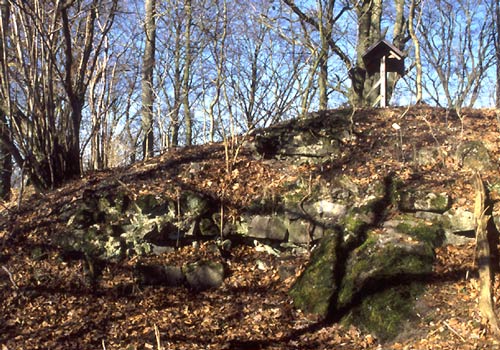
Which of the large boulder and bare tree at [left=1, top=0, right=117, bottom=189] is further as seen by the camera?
bare tree at [left=1, top=0, right=117, bottom=189]

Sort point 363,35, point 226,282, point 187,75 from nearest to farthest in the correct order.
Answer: point 226,282
point 363,35
point 187,75

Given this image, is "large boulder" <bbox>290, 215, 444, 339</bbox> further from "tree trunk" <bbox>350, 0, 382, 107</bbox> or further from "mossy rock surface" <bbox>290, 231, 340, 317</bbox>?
"tree trunk" <bbox>350, 0, 382, 107</bbox>

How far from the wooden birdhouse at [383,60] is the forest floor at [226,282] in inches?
65.7

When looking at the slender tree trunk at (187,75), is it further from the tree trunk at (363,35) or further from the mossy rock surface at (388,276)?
the mossy rock surface at (388,276)

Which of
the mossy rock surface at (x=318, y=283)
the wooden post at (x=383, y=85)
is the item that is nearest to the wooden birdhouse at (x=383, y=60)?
the wooden post at (x=383, y=85)

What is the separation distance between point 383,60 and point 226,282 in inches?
255

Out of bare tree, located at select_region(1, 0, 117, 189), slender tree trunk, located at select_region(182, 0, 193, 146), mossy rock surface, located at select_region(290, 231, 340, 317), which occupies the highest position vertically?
slender tree trunk, located at select_region(182, 0, 193, 146)

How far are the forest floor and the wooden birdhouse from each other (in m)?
1.67

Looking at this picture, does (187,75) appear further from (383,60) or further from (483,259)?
(483,259)

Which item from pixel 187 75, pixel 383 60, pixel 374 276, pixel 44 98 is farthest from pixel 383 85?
pixel 187 75

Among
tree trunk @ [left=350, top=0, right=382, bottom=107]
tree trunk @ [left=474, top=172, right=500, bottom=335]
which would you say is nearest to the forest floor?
tree trunk @ [left=474, top=172, right=500, bottom=335]

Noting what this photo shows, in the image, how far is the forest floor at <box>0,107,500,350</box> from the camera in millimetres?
5008

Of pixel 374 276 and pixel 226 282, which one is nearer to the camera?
pixel 374 276

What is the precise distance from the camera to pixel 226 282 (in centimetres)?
622
